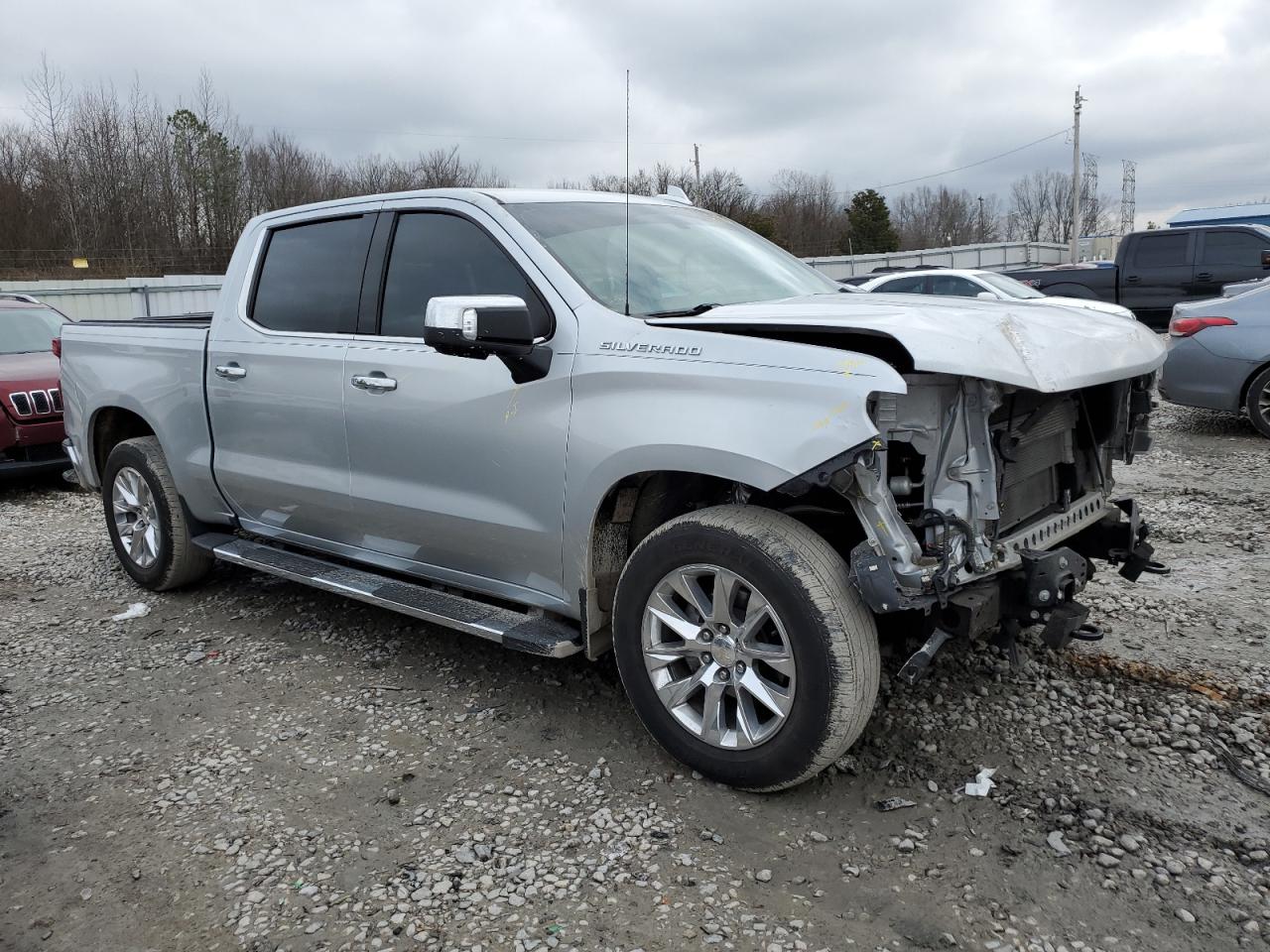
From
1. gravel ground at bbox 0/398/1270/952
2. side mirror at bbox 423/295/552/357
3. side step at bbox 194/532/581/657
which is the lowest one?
gravel ground at bbox 0/398/1270/952

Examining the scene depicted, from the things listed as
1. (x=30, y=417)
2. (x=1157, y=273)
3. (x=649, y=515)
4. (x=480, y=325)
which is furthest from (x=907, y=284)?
(x=480, y=325)

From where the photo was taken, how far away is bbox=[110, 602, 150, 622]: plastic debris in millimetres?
5098

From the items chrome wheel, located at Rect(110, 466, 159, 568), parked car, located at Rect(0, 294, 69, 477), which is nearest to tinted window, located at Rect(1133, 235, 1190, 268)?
parked car, located at Rect(0, 294, 69, 477)

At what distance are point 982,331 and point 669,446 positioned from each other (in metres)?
0.95

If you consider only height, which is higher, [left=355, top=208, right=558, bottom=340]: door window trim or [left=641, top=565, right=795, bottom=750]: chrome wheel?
[left=355, top=208, right=558, bottom=340]: door window trim

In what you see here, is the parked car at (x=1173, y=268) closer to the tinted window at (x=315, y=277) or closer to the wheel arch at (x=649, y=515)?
the wheel arch at (x=649, y=515)

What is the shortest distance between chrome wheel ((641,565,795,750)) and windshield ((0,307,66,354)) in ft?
26.6

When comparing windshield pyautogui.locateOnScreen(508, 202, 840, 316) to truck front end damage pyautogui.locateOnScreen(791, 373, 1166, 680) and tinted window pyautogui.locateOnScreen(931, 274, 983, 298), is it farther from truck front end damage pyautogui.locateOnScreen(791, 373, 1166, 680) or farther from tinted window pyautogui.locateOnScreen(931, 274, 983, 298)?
tinted window pyautogui.locateOnScreen(931, 274, 983, 298)

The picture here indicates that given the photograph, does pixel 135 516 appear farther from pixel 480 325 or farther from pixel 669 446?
pixel 669 446

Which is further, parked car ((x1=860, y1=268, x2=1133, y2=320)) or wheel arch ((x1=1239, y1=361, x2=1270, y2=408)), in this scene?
parked car ((x1=860, y1=268, x2=1133, y2=320))

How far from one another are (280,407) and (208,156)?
39836mm

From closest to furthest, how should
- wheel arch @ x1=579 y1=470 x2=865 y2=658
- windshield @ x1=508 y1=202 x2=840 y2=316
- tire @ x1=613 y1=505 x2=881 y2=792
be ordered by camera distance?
1. tire @ x1=613 y1=505 x2=881 y2=792
2. wheel arch @ x1=579 y1=470 x2=865 y2=658
3. windshield @ x1=508 y1=202 x2=840 y2=316

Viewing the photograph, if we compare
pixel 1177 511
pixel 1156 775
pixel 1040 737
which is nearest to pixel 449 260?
pixel 1040 737

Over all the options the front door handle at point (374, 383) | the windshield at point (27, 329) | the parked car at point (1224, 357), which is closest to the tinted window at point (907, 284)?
the parked car at point (1224, 357)
